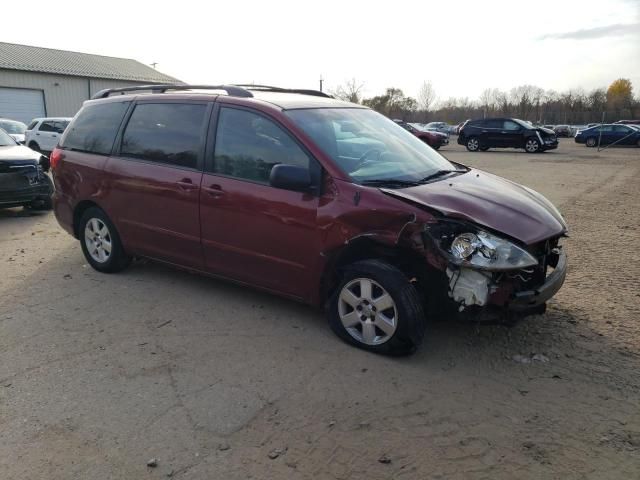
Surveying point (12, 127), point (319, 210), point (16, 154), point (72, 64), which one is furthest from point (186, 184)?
point (72, 64)

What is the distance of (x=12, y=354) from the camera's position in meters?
3.82

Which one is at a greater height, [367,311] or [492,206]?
[492,206]

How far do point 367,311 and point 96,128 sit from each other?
3.61 metres

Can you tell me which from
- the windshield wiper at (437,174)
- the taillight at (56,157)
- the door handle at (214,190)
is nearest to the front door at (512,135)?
the windshield wiper at (437,174)

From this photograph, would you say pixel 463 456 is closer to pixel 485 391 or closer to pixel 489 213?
pixel 485 391

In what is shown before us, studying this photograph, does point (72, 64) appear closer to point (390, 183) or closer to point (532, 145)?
point (532, 145)

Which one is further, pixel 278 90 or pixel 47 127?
pixel 47 127

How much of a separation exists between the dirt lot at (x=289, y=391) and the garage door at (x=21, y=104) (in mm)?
33060

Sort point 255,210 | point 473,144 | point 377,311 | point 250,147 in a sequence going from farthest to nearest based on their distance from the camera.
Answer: point 473,144 < point 250,147 < point 255,210 < point 377,311

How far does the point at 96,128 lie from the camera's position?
5.56m

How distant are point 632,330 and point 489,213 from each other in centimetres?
162

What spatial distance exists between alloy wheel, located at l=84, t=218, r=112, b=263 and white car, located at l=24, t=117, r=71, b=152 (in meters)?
15.7

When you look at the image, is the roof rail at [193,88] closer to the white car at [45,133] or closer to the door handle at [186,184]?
the door handle at [186,184]

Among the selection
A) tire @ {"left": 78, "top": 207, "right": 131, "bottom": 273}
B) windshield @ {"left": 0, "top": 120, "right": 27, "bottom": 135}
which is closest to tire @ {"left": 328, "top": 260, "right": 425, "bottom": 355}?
tire @ {"left": 78, "top": 207, "right": 131, "bottom": 273}
